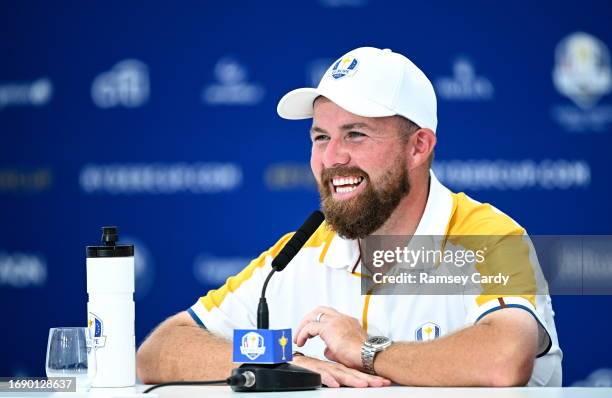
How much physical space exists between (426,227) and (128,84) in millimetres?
1847

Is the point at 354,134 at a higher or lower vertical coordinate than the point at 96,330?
higher

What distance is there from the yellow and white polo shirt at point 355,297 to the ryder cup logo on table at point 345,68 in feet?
1.35

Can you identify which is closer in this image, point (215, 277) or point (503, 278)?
point (503, 278)

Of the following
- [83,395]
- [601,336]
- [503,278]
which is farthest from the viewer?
[601,336]

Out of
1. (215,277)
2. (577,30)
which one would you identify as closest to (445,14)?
(577,30)

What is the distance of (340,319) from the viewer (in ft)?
8.25

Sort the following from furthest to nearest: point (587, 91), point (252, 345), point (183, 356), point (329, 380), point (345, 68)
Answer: point (587, 91), point (345, 68), point (183, 356), point (329, 380), point (252, 345)

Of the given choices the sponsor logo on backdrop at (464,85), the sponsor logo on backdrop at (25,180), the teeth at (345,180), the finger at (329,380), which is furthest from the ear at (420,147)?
the sponsor logo on backdrop at (25,180)

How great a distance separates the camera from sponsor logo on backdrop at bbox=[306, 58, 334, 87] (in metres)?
4.20

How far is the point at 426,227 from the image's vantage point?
2.84m

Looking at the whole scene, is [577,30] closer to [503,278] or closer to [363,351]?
[503,278]

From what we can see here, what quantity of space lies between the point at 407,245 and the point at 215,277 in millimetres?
1504

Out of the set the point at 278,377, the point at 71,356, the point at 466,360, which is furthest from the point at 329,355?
the point at 71,356

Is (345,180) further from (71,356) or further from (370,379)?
(71,356)
